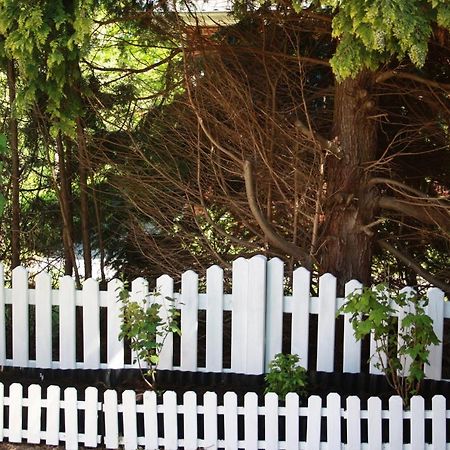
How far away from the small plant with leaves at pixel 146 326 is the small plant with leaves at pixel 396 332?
3.68ft

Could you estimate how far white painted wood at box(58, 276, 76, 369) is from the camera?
460 centimetres

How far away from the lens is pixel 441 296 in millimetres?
4281

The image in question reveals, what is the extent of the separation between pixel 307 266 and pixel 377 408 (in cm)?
150

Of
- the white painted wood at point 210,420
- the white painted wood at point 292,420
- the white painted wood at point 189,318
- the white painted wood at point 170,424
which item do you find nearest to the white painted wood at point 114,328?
the white painted wood at point 189,318

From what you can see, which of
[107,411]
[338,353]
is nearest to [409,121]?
[338,353]

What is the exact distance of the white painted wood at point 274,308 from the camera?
4422 millimetres

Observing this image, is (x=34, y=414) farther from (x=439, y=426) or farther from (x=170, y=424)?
(x=439, y=426)

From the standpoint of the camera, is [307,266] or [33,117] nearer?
[307,266]

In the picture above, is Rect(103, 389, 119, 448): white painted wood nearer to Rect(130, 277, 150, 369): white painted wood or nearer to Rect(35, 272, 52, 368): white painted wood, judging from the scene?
Rect(130, 277, 150, 369): white painted wood

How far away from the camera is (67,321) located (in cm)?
467

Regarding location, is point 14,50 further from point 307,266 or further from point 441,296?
point 441,296

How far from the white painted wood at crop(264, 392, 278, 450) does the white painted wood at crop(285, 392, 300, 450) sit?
7 centimetres

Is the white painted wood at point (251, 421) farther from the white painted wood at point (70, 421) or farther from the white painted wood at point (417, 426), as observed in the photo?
the white painted wood at point (70, 421)

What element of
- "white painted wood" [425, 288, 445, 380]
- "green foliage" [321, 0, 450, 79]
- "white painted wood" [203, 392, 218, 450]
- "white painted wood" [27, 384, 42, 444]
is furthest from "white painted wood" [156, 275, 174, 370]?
"green foliage" [321, 0, 450, 79]
